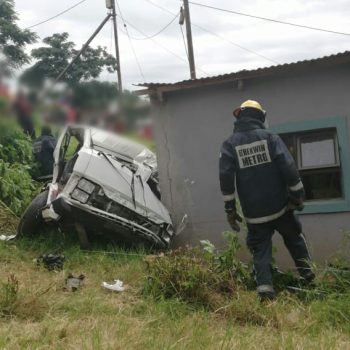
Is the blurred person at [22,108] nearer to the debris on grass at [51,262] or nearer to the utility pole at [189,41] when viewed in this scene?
the debris on grass at [51,262]

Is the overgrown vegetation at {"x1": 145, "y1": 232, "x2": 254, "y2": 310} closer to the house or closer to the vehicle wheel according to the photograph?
the house

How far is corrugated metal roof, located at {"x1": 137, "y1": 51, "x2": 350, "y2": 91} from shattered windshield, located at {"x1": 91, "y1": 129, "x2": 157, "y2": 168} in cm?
87

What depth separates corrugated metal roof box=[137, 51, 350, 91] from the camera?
20.1ft

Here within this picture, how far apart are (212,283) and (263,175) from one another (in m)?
1.15

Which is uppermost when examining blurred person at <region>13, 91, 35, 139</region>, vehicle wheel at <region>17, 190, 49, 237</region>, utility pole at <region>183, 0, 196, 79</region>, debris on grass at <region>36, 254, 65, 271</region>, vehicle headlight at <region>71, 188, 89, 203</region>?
utility pole at <region>183, 0, 196, 79</region>

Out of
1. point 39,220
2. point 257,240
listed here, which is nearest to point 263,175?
point 257,240

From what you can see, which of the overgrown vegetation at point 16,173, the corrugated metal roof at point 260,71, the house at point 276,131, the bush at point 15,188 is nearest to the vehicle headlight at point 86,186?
the house at point 276,131

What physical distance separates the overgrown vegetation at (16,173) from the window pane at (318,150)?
414cm

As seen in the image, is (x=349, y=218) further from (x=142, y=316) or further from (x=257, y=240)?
(x=142, y=316)

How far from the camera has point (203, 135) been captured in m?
7.31

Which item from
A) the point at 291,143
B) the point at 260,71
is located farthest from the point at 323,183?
the point at 260,71

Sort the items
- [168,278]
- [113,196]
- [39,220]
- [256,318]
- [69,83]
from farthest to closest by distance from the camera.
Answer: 1. [39,220]
2. [113,196]
3. [69,83]
4. [168,278]
5. [256,318]

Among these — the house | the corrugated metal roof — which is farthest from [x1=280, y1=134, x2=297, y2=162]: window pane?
the corrugated metal roof

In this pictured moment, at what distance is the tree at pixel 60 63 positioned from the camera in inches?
203
